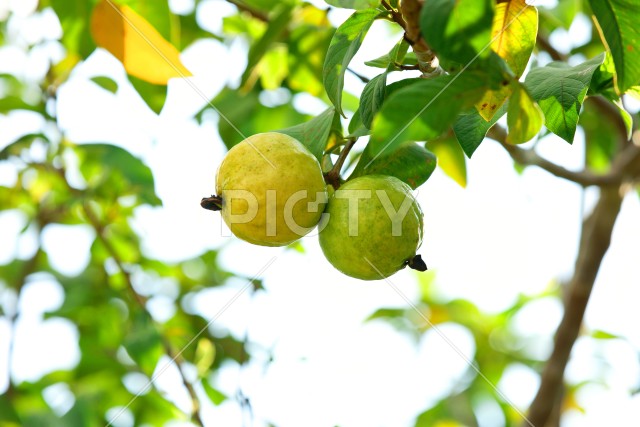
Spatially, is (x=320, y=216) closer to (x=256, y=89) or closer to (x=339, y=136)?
(x=339, y=136)

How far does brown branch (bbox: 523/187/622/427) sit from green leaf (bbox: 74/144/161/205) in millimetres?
1503

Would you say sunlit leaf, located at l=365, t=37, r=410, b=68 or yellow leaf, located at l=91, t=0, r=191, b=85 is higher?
sunlit leaf, located at l=365, t=37, r=410, b=68

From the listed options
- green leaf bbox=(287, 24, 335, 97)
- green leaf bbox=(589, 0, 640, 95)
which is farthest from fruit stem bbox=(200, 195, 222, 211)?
green leaf bbox=(287, 24, 335, 97)

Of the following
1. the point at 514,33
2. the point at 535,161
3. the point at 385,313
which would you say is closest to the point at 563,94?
the point at 514,33

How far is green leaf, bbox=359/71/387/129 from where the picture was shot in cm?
127

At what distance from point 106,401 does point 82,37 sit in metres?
1.39

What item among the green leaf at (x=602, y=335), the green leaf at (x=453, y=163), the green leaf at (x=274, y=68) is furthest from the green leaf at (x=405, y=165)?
the green leaf at (x=602, y=335)

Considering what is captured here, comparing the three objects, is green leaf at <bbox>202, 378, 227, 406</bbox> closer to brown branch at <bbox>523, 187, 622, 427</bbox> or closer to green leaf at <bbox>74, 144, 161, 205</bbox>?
green leaf at <bbox>74, 144, 161, 205</bbox>

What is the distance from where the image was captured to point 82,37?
2254 mm

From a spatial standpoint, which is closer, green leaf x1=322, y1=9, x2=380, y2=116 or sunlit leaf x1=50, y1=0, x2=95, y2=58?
green leaf x1=322, y1=9, x2=380, y2=116

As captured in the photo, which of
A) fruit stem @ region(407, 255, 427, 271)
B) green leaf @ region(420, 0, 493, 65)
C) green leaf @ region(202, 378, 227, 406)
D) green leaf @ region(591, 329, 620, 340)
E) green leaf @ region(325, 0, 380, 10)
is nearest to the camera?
green leaf @ region(420, 0, 493, 65)

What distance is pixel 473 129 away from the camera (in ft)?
4.31

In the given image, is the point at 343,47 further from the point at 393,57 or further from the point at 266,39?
the point at 266,39

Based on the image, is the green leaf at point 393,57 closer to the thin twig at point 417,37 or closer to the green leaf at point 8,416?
the thin twig at point 417,37
